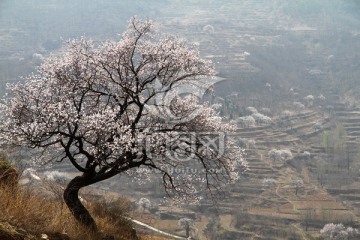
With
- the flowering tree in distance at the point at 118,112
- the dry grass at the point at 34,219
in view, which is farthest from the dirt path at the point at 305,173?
the dry grass at the point at 34,219

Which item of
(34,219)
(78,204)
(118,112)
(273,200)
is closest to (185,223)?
(273,200)

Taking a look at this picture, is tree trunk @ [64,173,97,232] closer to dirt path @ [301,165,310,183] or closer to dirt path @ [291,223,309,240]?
dirt path @ [291,223,309,240]

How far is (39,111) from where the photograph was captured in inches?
440

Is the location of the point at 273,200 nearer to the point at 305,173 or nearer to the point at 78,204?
the point at 305,173

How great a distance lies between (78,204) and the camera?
11789 mm

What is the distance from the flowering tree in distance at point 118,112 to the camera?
11188mm

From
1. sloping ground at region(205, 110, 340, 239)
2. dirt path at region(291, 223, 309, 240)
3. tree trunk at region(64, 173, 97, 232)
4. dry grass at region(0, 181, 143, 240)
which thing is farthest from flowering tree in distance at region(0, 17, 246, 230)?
dirt path at region(291, 223, 309, 240)

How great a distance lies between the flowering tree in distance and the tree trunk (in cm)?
3

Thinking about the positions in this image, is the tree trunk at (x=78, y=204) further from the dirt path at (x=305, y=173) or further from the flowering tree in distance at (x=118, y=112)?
the dirt path at (x=305, y=173)

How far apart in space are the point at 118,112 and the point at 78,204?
10.3 feet

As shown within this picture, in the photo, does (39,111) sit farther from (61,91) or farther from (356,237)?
(356,237)

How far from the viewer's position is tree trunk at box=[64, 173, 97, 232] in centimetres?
→ 1126

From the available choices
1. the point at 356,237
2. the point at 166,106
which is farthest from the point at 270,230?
the point at 166,106

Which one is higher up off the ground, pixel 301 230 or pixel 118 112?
pixel 118 112
